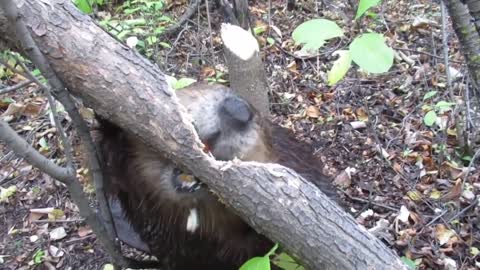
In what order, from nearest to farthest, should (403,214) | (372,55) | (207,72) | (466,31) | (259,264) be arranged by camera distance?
(372,55)
(259,264)
(466,31)
(403,214)
(207,72)

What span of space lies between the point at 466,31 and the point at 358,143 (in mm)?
2166

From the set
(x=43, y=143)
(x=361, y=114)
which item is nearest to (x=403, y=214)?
(x=361, y=114)

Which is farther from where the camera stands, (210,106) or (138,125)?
(210,106)

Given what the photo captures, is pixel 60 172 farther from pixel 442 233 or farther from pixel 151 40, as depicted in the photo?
pixel 151 40

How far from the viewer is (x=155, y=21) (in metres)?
4.95

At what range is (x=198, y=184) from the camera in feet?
7.41

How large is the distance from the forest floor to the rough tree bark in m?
1.26

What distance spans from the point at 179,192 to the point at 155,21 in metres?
2.82

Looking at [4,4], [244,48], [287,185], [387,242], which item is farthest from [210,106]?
[387,242]

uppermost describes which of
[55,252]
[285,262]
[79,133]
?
[79,133]

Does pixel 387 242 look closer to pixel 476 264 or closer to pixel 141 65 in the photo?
pixel 476 264

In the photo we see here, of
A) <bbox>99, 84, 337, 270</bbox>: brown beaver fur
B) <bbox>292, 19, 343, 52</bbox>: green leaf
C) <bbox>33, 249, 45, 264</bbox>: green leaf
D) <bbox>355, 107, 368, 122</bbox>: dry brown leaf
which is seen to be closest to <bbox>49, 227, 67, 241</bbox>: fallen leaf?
<bbox>33, 249, 45, 264</bbox>: green leaf

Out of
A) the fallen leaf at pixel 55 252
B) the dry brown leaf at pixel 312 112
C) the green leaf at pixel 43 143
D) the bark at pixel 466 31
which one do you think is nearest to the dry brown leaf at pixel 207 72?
the dry brown leaf at pixel 312 112

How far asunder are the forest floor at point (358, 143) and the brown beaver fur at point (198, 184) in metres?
0.64
